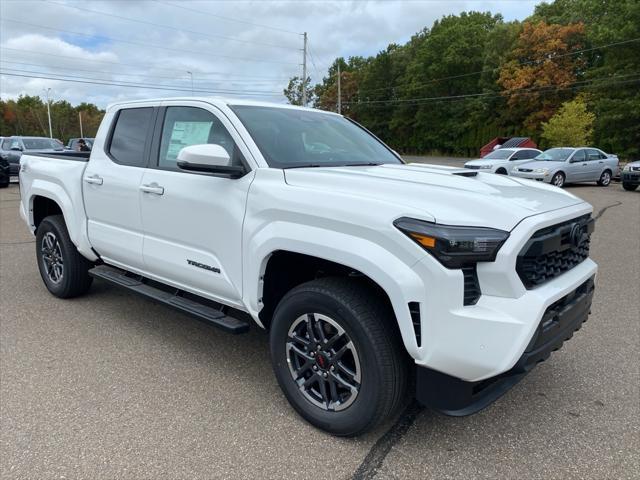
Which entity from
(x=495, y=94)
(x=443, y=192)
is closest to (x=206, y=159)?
(x=443, y=192)

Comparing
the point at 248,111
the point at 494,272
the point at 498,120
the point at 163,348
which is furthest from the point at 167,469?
the point at 498,120

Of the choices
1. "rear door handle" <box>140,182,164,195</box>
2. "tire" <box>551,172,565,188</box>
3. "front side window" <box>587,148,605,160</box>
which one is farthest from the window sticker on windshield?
"front side window" <box>587,148,605,160</box>

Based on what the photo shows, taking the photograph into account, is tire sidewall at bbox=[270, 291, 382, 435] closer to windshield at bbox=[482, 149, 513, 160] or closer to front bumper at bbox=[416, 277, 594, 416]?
front bumper at bbox=[416, 277, 594, 416]

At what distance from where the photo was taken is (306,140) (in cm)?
355

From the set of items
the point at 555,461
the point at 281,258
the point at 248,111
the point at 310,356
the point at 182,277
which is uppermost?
the point at 248,111

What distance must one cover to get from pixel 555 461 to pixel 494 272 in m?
1.13

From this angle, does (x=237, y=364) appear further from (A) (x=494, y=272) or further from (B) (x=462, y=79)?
(B) (x=462, y=79)

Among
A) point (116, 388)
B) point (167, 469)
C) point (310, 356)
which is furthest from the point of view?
point (116, 388)

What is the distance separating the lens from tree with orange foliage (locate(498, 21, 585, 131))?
163 feet

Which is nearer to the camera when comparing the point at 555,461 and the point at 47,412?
the point at 555,461

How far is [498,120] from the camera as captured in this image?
57781 millimetres

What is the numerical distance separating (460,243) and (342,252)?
58 cm

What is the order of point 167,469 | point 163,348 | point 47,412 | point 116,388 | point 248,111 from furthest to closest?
point 163,348 → point 248,111 → point 116,388 → point 47,412 → point 167,469

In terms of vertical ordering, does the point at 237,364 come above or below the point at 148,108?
below
